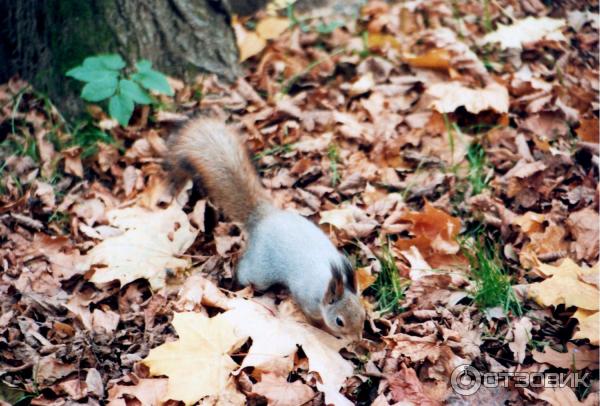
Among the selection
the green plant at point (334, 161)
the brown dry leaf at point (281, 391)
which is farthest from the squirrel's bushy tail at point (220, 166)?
the brown dry leaf at point (281, 391)

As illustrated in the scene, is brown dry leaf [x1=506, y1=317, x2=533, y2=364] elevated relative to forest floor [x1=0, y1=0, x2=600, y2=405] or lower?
lower

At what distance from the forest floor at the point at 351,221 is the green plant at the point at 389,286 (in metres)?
0.01

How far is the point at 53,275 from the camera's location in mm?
2926

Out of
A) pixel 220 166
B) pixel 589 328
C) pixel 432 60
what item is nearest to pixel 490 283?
pixel 589 328

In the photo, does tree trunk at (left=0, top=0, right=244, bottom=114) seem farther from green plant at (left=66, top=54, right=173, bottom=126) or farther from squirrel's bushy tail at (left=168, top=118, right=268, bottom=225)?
squirrel's bushy tail at (left=168, top=118, right=268, bottom=225)

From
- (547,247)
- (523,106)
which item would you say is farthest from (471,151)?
(547,247)

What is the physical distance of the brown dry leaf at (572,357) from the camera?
2.45m

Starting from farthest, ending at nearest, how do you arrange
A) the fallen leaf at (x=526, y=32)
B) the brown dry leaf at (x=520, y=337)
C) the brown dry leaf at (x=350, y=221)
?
the fallen leaf at (x=526, y=32)
the brown dry leaf at (x=350, y=221)
the brown dry leaf at (x=520, y=337)

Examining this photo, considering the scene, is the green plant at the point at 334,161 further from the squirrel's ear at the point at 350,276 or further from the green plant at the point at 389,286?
the squirrel's ear at the point at 350,276

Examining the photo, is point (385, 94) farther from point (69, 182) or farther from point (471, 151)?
point (69, 182)

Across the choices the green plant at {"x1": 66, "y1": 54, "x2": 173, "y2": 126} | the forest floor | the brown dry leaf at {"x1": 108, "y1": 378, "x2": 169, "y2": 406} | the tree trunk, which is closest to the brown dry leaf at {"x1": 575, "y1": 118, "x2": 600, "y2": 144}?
the forest floor

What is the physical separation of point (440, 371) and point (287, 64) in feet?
7.56
